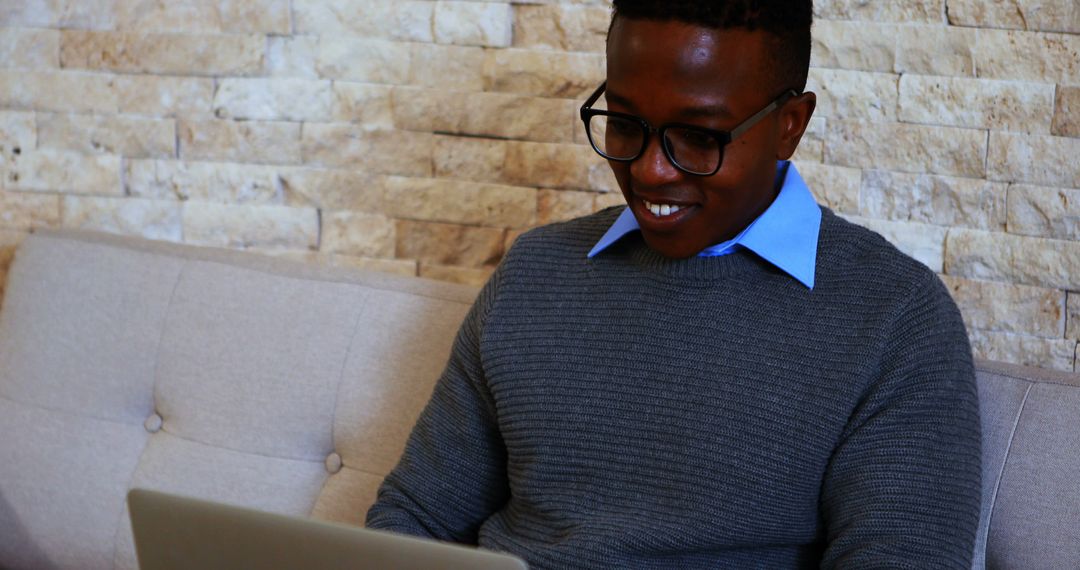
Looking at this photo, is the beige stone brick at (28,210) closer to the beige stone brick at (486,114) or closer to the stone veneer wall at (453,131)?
the stone veneer wall at (453,131)

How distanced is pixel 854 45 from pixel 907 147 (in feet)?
0.49

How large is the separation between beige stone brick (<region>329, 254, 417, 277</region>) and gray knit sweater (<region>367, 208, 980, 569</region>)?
488 mm

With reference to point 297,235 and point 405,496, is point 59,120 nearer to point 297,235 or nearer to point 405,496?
point 297,235

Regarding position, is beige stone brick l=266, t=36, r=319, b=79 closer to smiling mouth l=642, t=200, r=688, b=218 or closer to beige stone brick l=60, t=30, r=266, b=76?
beige stone brick l=60, t=30, r=266, b=76

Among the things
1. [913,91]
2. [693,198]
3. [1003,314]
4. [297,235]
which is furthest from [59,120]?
[1003,314]

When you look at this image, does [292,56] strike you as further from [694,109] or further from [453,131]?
[694,109]

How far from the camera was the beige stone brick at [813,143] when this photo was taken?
63.0 inches

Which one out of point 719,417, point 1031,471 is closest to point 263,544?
point 719,417

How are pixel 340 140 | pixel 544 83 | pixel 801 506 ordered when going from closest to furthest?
1. pixel 801 506
2. pixel 544 83
3. pixel 340 140

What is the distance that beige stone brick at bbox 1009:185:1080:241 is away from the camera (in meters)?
1.49

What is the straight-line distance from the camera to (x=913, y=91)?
1541 millimetres

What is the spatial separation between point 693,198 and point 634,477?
301 millimetres

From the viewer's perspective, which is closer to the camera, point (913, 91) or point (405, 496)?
point (405, 496)

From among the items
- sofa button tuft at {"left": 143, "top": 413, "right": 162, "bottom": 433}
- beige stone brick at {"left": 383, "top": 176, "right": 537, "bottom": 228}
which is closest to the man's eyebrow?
beige stone brick at {"left": 383, "top": 176, "right": 537, "bottom": 228}
